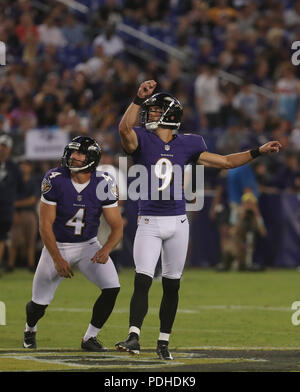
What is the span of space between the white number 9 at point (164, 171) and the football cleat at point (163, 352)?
4.10 ft

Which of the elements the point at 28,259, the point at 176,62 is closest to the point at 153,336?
the point at 28,259

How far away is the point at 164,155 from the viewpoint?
329 inches

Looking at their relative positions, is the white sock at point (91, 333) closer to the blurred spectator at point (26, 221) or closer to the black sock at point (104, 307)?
the black sock at point (104, 307)

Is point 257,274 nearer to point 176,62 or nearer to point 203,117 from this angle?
point 203,117

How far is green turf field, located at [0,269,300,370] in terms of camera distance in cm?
905

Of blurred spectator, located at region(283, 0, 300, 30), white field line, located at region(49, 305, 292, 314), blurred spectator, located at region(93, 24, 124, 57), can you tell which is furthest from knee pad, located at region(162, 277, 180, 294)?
blurred spectator, located at region(283, 0, 300, 30)

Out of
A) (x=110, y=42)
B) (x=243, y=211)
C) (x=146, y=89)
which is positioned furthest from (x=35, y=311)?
(x=110, y=42)

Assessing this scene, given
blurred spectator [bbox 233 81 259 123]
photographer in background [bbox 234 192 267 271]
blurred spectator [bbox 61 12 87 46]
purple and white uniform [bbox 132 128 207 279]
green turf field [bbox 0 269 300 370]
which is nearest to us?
purple and white uniform [bbox 132 128 207 279]

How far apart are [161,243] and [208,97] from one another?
471 inches

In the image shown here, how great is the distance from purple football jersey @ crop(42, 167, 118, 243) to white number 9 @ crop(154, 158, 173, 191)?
0.54 metres

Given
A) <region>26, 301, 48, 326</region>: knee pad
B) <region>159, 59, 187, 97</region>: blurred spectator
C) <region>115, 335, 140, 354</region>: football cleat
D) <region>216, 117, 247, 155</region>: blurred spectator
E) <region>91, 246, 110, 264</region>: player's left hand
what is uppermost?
<region>159, 59, 187, 97</region>: blurred spectator

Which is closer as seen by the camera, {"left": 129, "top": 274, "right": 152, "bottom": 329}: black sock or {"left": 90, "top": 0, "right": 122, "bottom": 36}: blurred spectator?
{"left": 129, "top": 274, "right": 152, "bottom": 329}: black sock

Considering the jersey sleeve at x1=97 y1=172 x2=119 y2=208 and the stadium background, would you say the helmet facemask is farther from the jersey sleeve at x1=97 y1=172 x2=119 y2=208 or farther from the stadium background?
the stadium background

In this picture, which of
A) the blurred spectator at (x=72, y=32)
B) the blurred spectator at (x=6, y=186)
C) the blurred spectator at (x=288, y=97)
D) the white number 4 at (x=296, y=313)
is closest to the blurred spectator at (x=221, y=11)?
the blurred spectator at (x=72, y=32)
